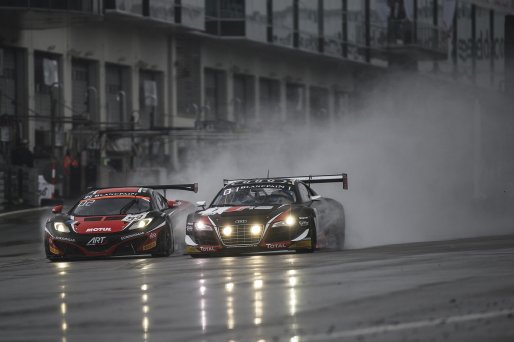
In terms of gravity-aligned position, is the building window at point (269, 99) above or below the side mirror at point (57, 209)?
above

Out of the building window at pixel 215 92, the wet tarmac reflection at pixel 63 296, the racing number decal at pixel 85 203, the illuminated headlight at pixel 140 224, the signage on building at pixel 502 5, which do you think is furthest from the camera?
the building window at pixel 215 92

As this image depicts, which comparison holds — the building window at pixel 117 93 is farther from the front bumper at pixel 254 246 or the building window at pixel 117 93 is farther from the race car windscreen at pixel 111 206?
the front bumper at pixel 254 246

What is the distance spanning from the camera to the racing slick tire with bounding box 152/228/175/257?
61.2ft

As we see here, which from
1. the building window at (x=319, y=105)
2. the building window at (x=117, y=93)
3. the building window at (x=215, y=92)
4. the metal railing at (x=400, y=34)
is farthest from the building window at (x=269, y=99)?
the building window at (x=117, y=93)

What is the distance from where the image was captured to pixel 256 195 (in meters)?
18.9

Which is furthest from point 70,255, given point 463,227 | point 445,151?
point 445,151

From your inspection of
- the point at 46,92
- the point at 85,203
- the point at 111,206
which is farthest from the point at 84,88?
the point at 85,203

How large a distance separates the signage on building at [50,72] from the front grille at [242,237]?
2416 cm

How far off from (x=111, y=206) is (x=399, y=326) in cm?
1197

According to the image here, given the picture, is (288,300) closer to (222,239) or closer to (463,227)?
(222,239)

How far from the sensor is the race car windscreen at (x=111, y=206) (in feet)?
64.2

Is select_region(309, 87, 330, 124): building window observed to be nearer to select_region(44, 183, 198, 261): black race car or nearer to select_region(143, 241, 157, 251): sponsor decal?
select_region(44, 183, 198, 261): black race car

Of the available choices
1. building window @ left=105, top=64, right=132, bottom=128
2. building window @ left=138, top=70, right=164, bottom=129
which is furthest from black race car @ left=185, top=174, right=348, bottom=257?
building window @ left=138, top=70, right=164, bottom=129

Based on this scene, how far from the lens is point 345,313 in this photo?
9438 millimetres
